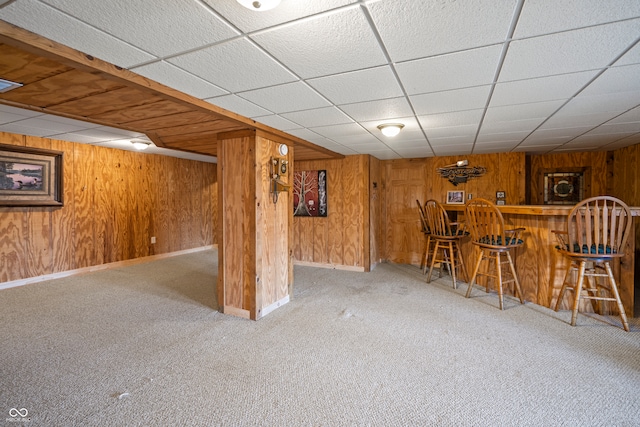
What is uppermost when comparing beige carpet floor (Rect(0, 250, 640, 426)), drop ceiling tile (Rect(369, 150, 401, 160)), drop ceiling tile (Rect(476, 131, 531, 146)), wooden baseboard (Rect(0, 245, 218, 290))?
drop ceiling tile (Rect(369, 150, 401, 160))

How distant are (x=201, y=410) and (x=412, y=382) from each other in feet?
4.30

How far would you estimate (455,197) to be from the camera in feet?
17.6

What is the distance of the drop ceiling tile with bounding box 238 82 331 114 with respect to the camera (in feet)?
6.99

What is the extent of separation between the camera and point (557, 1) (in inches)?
47.5

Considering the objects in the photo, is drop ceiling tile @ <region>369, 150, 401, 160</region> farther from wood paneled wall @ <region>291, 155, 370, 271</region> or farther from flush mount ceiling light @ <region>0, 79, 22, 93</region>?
flush mount ceiling light @ <region>0, 79, 22, 93</region>

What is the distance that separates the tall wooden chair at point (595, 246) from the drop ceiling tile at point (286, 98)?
8.28ft

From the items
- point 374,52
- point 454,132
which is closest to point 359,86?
point 374,52

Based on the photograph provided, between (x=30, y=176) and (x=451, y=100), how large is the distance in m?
5.50

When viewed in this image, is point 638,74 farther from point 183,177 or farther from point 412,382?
point 183,177

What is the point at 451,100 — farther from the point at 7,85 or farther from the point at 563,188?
the point at 563,188

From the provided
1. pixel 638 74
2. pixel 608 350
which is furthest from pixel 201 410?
pixel 638 74

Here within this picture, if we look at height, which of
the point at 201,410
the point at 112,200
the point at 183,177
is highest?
the point at 183,177

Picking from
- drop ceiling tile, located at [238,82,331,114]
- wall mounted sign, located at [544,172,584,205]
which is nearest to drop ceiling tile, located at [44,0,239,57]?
drop ceiling tile, located at [238,82,331,114]

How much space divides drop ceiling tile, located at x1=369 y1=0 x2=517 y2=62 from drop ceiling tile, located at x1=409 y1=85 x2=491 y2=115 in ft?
2.35
